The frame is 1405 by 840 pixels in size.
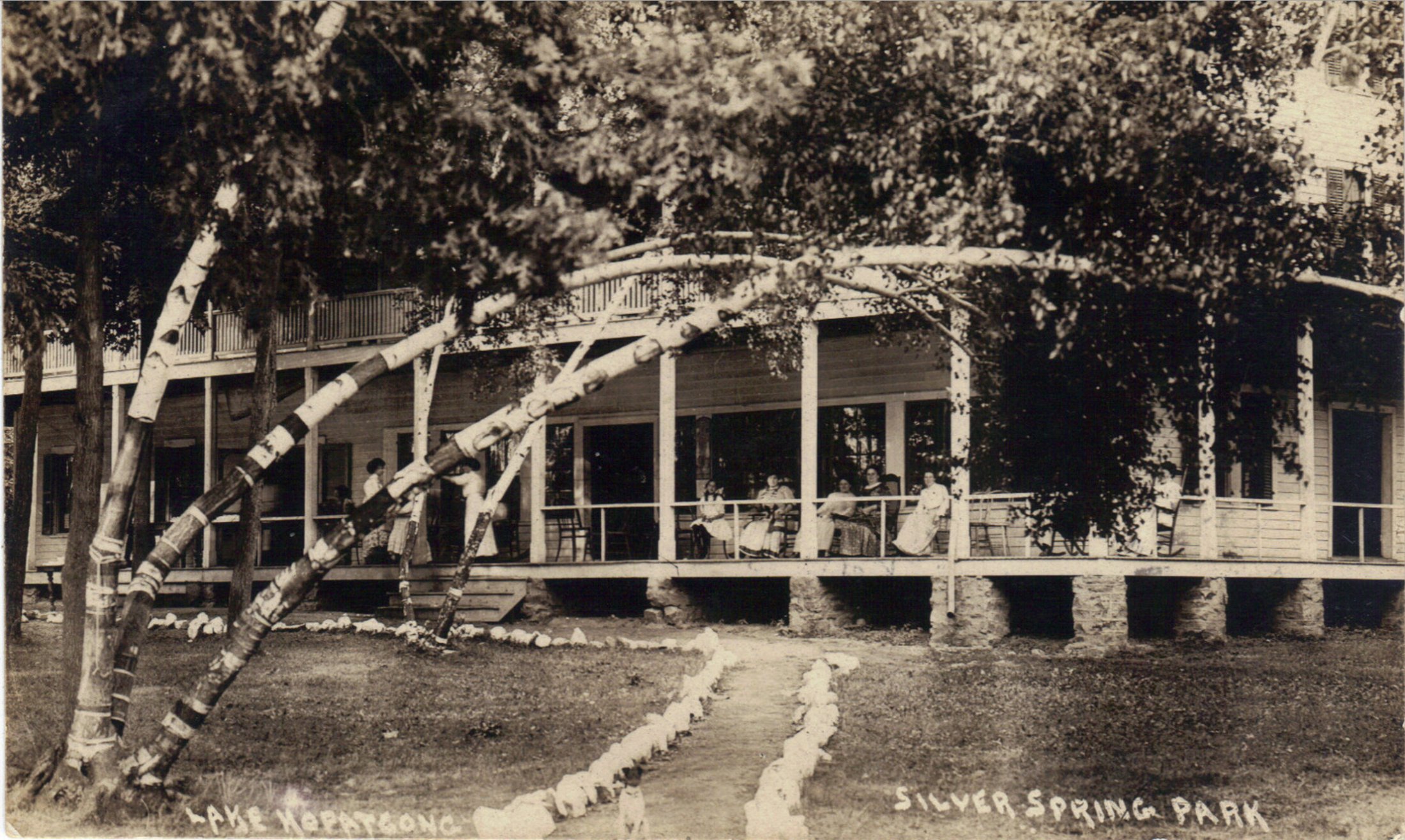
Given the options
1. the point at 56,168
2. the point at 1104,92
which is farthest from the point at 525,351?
the point at 1104,92

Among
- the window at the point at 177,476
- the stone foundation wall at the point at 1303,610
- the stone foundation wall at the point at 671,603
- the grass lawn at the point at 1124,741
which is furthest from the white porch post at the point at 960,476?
the window at the point at 177,476

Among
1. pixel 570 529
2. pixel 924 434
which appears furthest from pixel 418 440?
pixel 924 434

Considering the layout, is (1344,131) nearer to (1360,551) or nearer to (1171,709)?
(1360,551)

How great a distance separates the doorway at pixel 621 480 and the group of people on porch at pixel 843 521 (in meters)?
1.04

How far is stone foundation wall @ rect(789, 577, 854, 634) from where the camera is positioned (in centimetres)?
1332

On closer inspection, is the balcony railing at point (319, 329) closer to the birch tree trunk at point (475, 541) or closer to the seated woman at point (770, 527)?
the birch tree trunk at point (475, 541)

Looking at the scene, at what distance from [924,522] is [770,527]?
1984mm

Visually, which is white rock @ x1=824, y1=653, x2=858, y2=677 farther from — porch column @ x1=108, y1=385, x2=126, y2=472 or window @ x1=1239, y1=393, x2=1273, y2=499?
porch column @ x1=108, y1=385, x2=126, y2=472

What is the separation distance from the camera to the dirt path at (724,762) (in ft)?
22.4

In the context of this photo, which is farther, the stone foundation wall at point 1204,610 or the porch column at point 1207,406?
the stone foundation wall at point 1204,610

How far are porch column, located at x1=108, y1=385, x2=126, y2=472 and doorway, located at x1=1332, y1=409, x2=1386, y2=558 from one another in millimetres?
15898

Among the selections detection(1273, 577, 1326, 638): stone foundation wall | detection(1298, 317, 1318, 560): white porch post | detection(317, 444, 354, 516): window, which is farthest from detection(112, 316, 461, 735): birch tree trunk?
detection(317, 444, 354, 516): window

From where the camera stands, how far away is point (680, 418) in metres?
16.7

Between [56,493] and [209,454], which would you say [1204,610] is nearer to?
[209,454]
